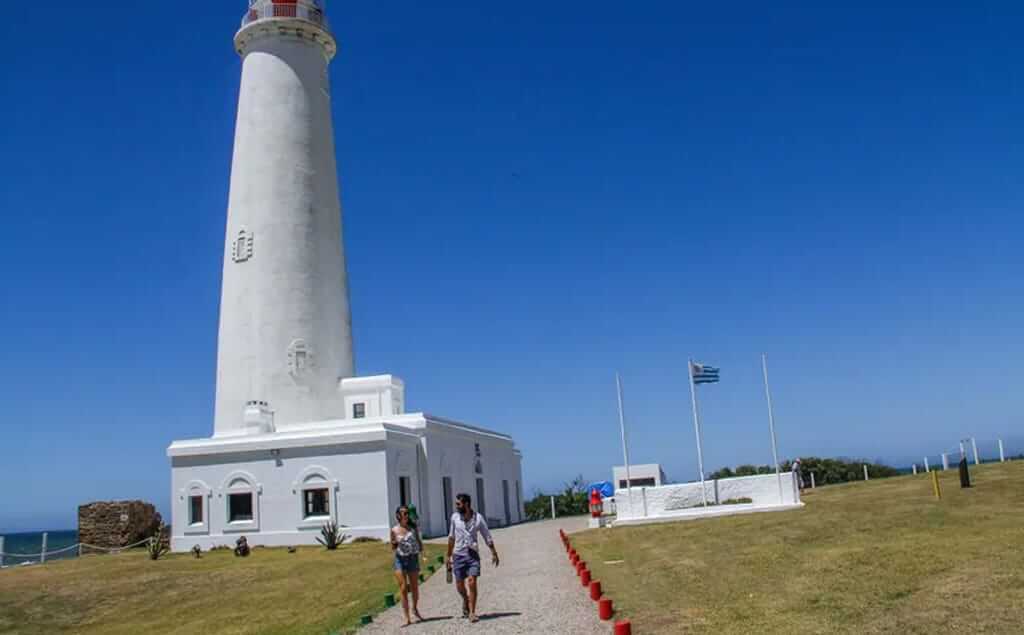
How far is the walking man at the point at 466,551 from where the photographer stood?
501 inches

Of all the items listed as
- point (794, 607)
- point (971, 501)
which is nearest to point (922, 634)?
point (794, 607)

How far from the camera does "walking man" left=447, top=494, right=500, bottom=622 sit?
1272cm

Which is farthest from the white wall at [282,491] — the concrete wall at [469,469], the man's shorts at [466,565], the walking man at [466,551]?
the man's shorts at [466,565]

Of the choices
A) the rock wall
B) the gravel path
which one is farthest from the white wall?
the gravel path

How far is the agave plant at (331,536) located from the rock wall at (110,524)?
9015 mm

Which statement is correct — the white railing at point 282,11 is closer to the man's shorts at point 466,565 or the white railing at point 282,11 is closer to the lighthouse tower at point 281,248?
the lighthouse tower at point 281,248

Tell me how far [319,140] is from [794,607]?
2693 cm

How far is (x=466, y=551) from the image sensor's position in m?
12.8

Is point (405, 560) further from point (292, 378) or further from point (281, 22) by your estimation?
point (281, 22)

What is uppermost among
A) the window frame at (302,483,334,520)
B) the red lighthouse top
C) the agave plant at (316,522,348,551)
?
the red lighthouse top

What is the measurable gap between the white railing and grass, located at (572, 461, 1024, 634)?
22.0m

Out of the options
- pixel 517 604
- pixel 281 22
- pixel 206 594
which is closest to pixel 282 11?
pixel 281 22

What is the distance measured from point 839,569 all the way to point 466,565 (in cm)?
565

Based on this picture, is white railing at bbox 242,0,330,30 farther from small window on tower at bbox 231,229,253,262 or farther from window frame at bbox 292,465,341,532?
window frame at bbox 292,465,341,532
